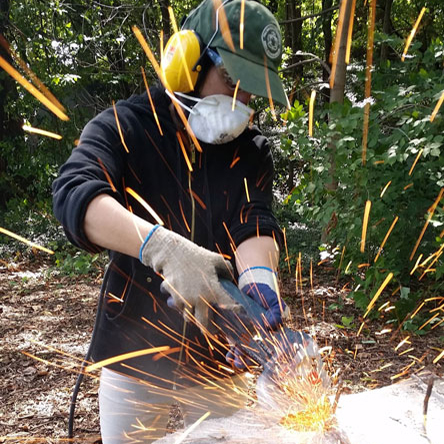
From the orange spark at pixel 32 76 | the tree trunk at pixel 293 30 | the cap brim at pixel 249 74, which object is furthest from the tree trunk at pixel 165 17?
the cap brim at pixel 249 74

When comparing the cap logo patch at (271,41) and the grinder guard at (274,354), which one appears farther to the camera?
the cap logo patch at (271,41)

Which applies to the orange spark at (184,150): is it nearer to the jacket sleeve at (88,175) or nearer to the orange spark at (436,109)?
the jacket sleeve at (88,175)

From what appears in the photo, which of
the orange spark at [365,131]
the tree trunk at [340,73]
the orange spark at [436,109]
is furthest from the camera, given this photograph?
the tree trunk at [340,73]

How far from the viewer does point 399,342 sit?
13.5 ft

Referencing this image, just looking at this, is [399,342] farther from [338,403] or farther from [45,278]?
[45,278]

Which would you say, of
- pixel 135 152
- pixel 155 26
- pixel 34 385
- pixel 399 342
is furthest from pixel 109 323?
pixel 155 26

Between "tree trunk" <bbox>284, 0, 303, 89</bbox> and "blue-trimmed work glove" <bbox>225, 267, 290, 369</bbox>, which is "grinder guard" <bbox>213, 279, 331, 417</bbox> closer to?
"blue-trimmed work glove" <bbox>225, 267, 290, 369</bbox>

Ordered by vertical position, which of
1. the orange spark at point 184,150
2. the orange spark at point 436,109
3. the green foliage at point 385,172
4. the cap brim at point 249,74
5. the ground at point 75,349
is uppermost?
the cap brim at point 249,74

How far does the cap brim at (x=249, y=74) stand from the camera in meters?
1.67

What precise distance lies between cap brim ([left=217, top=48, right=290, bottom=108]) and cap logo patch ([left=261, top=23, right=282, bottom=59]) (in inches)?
2.3

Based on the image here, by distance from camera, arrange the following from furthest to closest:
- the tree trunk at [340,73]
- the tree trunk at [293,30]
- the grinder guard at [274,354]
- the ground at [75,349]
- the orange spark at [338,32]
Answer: the tree trunk at [293,30]
the tree trunk at [340,73]
the orange spark at [338,32]
the ground at [75,349]
the grinder guard at [274,354]

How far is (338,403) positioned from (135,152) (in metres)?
1.13

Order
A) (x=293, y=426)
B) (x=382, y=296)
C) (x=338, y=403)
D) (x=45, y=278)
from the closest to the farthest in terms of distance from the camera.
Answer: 1. (x=293, y=426)
2. (x=338, y=403)
3. (x=382, y=296)
4. (x=45, y=278)

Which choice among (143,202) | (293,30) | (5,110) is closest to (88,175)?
(143,202)
